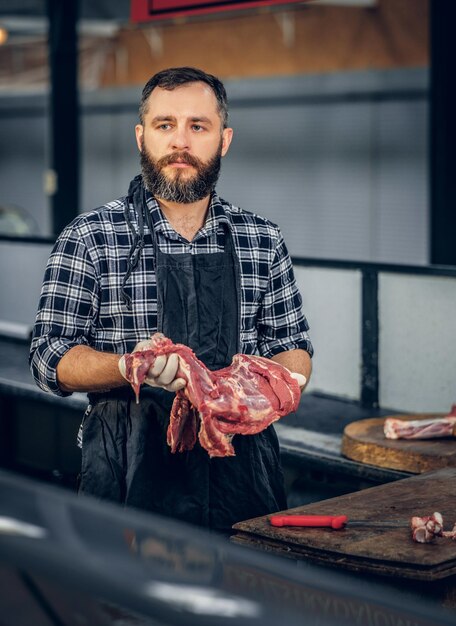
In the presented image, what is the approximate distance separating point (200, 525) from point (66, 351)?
1.79 feet

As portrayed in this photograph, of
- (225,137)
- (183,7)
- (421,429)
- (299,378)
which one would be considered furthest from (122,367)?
(183,7)

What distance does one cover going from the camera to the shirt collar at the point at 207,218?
2762mm

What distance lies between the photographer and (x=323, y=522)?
97.0 inches

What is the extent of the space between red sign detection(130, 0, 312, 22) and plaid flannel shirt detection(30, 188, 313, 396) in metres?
2.44

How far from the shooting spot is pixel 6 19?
47.6 feet

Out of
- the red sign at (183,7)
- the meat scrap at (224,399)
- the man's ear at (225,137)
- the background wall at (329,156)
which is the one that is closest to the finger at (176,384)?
the meat scrap at (224,399)

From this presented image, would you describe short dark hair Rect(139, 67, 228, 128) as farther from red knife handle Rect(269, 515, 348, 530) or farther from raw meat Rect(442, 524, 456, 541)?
raw meat Rect(442, 524, 456, 541)

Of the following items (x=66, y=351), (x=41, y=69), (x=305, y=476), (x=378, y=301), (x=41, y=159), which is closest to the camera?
(x=66, y=351)

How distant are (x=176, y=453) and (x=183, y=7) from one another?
3118 mm

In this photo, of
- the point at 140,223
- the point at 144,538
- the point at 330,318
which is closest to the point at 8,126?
the point at 330,318

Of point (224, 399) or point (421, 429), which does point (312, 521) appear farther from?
point (421, 429)

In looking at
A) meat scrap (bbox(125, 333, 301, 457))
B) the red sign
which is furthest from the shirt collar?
the red sign

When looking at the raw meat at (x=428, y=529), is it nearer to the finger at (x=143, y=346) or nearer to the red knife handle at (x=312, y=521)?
the red knife handle at (x=312, y=521)

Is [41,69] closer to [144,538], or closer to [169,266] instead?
[169,266]
